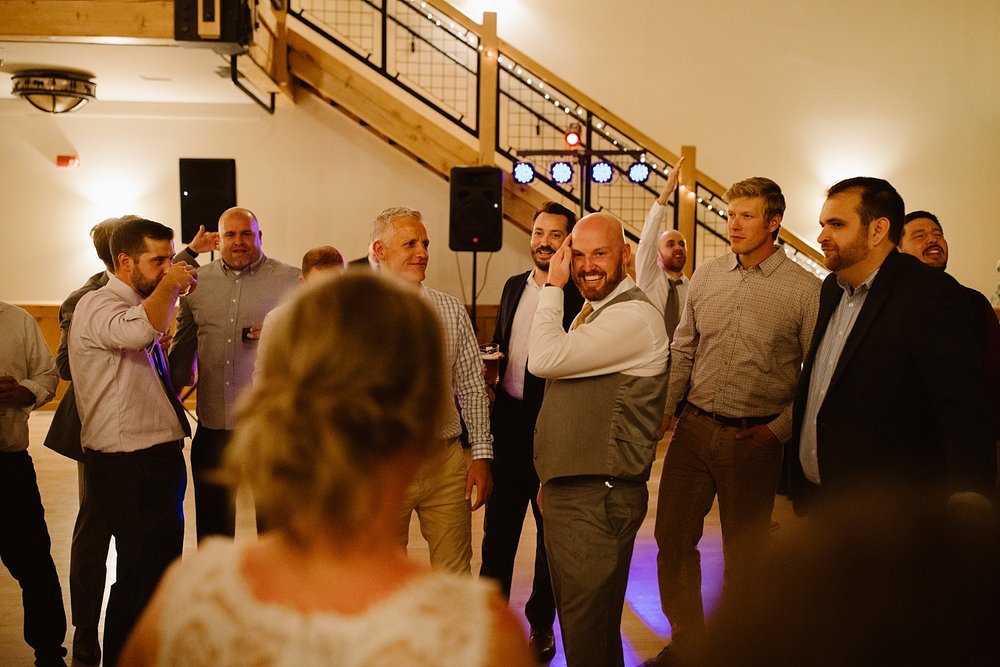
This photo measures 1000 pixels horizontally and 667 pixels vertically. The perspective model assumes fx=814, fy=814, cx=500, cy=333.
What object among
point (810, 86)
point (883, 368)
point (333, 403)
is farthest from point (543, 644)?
point (810, 86)

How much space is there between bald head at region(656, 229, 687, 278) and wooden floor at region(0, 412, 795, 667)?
4.97ft

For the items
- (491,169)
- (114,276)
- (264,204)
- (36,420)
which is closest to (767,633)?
(114,276)

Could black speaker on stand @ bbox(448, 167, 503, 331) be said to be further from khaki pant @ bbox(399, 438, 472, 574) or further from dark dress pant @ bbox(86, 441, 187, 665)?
dark dress pant @ bbox(86, 441, 187, 665)

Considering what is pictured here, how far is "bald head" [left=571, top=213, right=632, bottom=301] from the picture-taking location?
2.54 meters

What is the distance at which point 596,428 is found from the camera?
2.46 meters

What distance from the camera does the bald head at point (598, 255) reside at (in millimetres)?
2545

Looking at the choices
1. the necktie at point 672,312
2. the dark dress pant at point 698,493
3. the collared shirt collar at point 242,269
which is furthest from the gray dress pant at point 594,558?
the necktie at point 672,312

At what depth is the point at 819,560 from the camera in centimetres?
38

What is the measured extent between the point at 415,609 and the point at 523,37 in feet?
31.5

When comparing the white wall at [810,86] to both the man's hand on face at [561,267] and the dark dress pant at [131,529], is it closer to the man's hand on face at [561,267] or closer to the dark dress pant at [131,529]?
the man's hand on face at [561,267]

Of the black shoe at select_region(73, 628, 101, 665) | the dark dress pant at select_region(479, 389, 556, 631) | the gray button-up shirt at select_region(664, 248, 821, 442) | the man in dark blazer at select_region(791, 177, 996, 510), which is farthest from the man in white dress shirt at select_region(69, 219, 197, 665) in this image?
the man in dark blazer at select_region(791, 177, 996, 510)

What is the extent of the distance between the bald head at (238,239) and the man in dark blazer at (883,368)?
2436 millimetres

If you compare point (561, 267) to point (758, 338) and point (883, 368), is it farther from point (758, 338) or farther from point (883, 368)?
point (883, 368)

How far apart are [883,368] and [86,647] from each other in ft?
9.62
